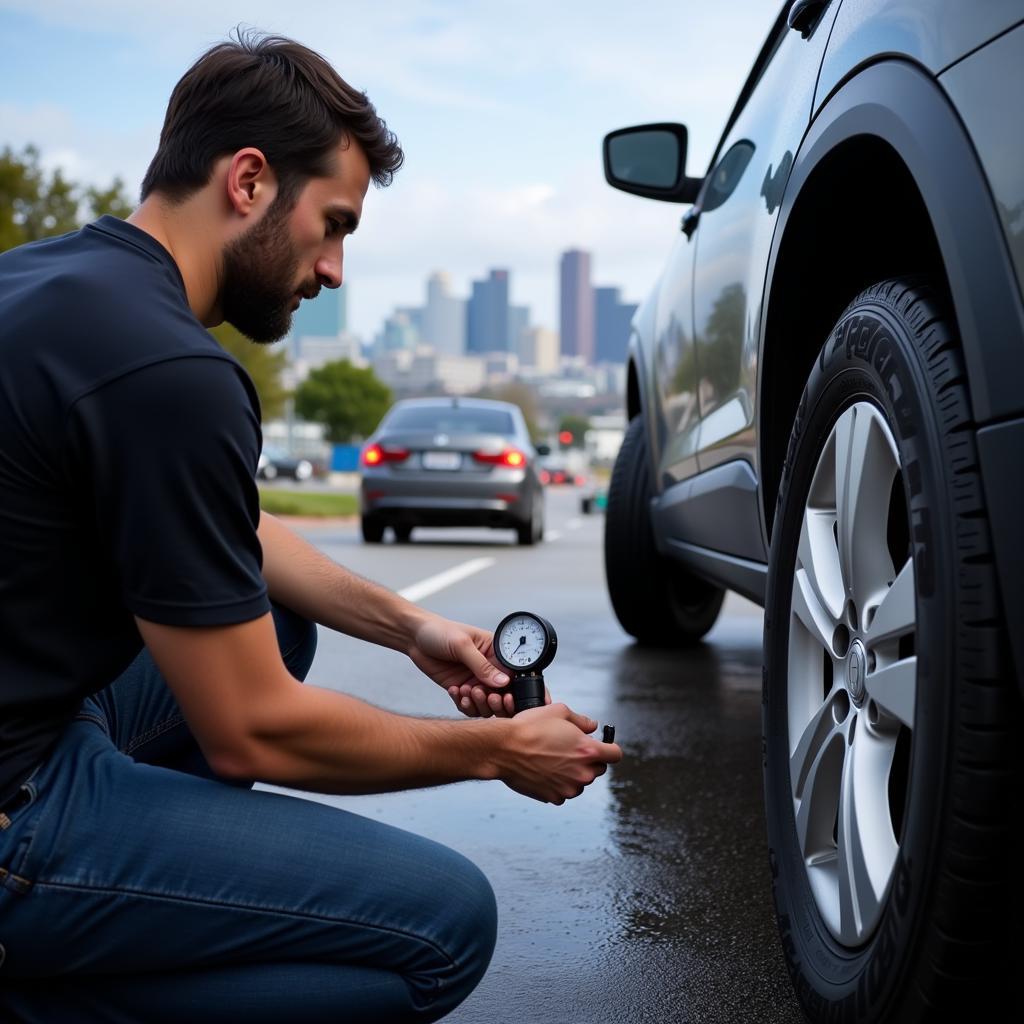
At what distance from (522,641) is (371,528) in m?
11.9

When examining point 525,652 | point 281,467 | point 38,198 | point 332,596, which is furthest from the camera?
point 281,467

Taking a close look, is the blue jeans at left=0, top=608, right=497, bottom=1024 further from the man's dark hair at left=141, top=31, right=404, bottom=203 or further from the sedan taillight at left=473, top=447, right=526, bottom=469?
the sedan taillight at left=473, top=447, right=526, bottom=469

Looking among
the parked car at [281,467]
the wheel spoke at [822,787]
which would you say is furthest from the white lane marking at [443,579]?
the parked car at [281,467]

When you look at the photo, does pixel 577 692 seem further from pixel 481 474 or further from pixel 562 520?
pixel 562 520

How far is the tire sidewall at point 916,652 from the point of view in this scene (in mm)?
1643

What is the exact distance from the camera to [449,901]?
195cm

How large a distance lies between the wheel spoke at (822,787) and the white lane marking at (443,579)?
530 cm

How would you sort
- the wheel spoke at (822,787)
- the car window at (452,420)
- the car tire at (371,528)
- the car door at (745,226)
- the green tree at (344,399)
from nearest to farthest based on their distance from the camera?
the wheel spoke at (822,787), the car door at (745,226), the car tire at (371,528), the car window at (452,420), the green tree at (344,399)

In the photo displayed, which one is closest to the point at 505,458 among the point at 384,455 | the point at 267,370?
the point at 384,455

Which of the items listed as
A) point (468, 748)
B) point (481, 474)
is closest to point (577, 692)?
point (468, 748)

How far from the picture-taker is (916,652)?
5.65ft

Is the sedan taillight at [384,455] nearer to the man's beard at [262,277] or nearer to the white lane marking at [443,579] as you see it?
the white lane marking at [443,579]

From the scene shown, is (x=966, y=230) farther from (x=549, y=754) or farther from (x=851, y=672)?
(x=549, y=754)

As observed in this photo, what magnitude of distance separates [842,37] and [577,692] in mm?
3100
